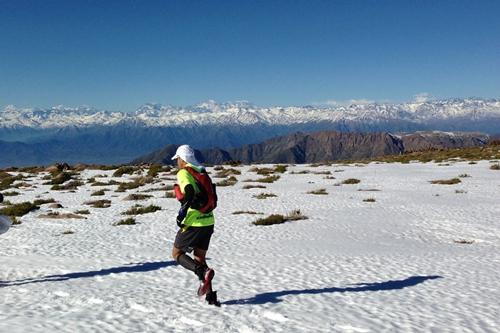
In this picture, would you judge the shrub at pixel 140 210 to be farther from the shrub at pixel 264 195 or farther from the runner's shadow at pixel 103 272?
the runner's shadow at pixel 103 272

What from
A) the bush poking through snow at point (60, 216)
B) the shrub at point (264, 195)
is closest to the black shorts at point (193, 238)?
the bush poking through snow at point (60, 216)

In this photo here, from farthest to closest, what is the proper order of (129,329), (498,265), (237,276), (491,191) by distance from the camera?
(491,191) → (498,265) → (237,276) → (129,329)

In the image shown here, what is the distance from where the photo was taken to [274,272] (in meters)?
12.3

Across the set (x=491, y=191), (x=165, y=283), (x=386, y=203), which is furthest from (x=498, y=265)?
(x=491, y=191)

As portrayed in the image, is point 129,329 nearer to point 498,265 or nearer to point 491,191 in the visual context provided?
point 498,265

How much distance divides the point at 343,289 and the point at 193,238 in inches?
156

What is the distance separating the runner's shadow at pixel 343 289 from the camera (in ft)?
31.6

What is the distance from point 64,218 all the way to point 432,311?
1857 cm

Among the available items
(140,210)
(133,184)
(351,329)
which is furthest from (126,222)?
(133,184)

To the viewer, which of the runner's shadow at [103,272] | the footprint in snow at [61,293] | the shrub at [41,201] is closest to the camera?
the footprint in snow at [61,293]

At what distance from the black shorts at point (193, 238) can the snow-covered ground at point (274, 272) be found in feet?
3.83

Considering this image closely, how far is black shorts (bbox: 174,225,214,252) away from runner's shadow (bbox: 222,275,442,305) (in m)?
1.36

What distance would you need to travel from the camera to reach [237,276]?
11898 millimetres

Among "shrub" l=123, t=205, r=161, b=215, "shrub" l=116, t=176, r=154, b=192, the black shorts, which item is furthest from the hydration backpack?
"shrub" l=116, t=176, r=154, b=192
